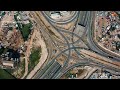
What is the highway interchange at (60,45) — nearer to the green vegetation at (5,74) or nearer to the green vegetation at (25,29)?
the green vegetation at (25,29)

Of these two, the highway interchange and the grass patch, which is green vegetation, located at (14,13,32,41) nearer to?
the grass patch

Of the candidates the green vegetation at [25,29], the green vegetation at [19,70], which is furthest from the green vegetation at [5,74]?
the green vegetation at [25,29]

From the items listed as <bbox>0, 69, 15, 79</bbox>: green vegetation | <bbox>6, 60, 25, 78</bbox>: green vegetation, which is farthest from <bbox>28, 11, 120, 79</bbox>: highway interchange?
<bbox>0, 69, 15, 79</bbox>: green vegetation

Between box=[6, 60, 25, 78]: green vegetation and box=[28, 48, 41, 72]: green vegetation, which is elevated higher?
box=[28, 48, 41, 72]: green vegetation

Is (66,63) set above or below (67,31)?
below

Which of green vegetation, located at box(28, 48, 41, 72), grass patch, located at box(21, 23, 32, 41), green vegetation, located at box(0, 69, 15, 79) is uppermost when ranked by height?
grass patch, located at box(21, 23, 32, 41)

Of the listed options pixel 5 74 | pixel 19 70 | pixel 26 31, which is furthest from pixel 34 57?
pixel 5 74

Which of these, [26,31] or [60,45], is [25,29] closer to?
[26,31]
